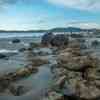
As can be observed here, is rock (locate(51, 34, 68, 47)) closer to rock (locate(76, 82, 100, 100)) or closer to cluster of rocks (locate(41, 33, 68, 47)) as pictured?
cluster of rocks (locate(41, 33, 68, 47))

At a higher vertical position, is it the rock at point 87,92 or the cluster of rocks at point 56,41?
the rock at point 87,92

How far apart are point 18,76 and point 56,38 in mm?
22532

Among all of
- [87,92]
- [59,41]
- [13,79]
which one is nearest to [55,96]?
Answer: [87,92]

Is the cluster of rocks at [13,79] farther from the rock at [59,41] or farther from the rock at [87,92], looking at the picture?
the rock at [59,41]

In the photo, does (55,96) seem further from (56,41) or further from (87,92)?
(56,41)

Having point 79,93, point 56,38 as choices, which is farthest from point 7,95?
point 56,38

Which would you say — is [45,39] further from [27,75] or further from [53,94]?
[53,94]

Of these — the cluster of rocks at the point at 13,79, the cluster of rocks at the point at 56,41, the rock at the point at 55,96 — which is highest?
the rock at the point at 55,96

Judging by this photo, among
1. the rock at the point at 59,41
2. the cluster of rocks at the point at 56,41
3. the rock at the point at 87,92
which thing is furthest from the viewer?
the cluster of rocks at the point at 56,41

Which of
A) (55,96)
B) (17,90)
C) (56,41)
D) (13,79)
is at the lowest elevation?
(56,41)

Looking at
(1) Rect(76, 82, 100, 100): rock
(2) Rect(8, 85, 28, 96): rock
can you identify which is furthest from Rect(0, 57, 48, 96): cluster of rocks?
(1) Rect(76, 82, 100, 100): rock

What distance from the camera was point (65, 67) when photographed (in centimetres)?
1496

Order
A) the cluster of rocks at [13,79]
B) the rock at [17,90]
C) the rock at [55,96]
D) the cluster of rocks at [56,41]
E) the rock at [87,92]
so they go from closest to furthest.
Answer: the rock at [55,96], the rock at [87,92], the rock at [17,90], the cluster of rocks at [13,79], the cluster of rocks at [56,41]

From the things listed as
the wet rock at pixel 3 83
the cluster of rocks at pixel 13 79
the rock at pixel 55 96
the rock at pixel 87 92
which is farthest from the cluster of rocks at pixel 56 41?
the rock at pixel 55 96
